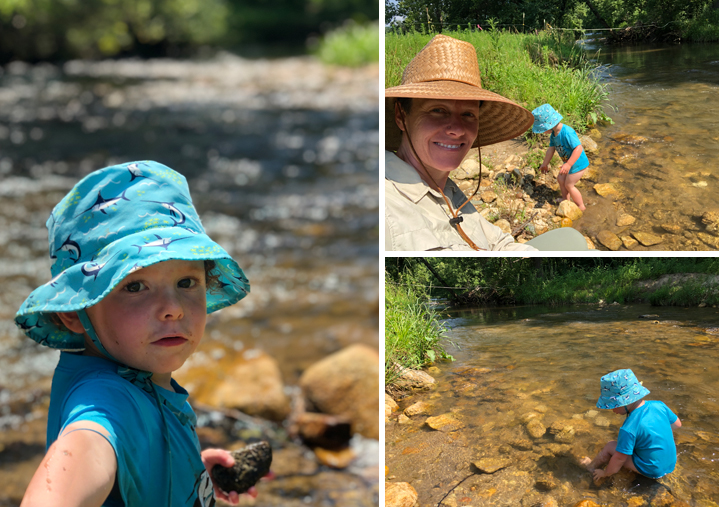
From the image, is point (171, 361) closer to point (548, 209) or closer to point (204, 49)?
point (548, 209)

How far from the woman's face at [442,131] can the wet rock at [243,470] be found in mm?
1046

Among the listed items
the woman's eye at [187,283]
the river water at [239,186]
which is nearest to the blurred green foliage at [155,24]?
the river water at [239,186]

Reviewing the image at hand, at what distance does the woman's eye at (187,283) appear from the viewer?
116 centimetres

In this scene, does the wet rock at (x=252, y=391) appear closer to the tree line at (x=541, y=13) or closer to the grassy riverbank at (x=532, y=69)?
the grassy riverbank at (x=532, y=69)

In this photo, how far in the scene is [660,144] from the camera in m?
2.67

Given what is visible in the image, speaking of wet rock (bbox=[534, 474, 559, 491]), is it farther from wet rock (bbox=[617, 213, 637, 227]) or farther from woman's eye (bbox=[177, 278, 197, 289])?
woman's eye (bbox=[177, 278, 197, 289])

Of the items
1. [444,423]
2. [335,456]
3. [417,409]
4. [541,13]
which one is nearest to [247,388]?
[335,456]

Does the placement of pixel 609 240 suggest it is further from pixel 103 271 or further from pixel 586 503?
pixel 103 271

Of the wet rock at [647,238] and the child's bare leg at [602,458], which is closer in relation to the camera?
the wet rock at [647,238]

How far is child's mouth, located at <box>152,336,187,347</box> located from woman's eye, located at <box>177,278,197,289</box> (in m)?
0.11

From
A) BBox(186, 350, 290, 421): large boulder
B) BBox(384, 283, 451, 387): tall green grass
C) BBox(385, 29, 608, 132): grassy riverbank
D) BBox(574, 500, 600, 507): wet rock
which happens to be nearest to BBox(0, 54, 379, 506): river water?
BBox(186, 350, 290, 421): large boulder

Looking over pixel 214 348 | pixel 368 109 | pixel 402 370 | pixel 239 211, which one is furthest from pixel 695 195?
pixel 368 109

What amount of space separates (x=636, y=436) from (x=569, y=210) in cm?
94

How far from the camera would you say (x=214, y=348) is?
3.57 metres
